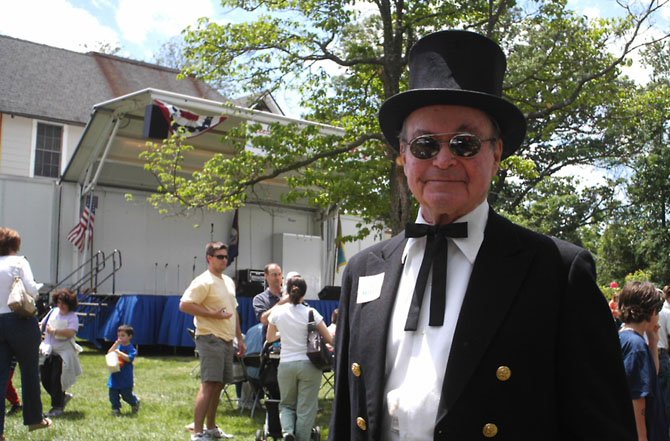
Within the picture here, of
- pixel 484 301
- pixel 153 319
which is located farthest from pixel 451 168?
pixel 153 319

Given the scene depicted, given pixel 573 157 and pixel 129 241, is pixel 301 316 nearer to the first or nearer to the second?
pixel 129 241

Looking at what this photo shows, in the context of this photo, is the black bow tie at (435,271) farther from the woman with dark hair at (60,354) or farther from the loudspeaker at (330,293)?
the loudspeaker at (330,293)

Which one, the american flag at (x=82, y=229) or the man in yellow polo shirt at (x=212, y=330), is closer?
the man in yellow polo shirt at (x=212, y=330)

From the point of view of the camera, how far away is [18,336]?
716 centimetres

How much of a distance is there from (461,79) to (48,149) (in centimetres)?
2895

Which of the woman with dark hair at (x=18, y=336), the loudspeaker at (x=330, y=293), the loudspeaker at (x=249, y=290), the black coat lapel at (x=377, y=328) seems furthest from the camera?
the loudspeaker at (x=249, y=290)

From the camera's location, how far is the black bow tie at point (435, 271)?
7.09 feet

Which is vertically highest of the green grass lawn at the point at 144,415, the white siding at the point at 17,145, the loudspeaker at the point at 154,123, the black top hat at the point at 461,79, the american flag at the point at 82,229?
the white siding at the point at 17,145

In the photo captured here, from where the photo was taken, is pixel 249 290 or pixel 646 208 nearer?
pixel 249 290

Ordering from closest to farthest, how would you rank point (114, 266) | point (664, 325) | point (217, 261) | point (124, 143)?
point (217, 261) → point (664, 325) → point (114, 266) → point (124, 143)

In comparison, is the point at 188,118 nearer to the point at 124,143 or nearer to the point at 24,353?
the point at 124,143

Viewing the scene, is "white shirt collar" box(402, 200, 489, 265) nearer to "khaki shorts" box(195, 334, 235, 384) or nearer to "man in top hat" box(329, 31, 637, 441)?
"man in top hat" box(329, 31, 637, 441)

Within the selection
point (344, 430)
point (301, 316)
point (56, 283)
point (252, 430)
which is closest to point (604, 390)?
point (344, 430)

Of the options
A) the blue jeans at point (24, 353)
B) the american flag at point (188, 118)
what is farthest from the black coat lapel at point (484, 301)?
the american flag at point (188, 118)
